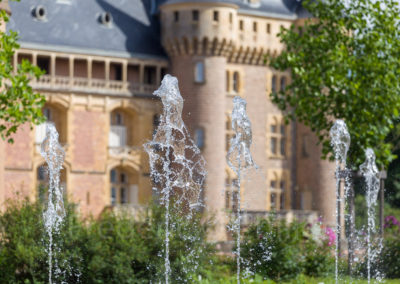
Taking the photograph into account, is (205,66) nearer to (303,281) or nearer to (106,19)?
(106,19)

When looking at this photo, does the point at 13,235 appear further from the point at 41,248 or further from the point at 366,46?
the point at 366,46

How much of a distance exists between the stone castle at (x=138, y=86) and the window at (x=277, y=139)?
71 cm

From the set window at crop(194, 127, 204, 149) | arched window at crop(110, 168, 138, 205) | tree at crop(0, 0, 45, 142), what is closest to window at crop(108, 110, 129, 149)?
arched window at crop(110, 168, 138, 205)

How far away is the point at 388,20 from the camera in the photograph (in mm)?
32625

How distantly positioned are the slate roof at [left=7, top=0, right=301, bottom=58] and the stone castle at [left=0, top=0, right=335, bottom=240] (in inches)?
2.1

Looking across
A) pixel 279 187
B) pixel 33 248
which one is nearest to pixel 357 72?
pixel 33 248

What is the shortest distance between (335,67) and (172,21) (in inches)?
1168

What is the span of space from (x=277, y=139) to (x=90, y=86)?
37.6 feet

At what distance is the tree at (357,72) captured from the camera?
106 ft

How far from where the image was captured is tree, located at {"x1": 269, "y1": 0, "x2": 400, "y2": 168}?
32.3 m

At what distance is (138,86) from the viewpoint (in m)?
63.7

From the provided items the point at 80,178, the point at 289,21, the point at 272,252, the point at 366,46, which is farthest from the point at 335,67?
the point at 289,21

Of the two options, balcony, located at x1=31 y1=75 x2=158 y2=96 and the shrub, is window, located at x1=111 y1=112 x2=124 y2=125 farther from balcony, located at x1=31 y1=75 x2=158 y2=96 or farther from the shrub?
the shrub

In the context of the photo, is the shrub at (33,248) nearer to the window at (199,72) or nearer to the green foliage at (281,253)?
the green foliage at (281,253)
